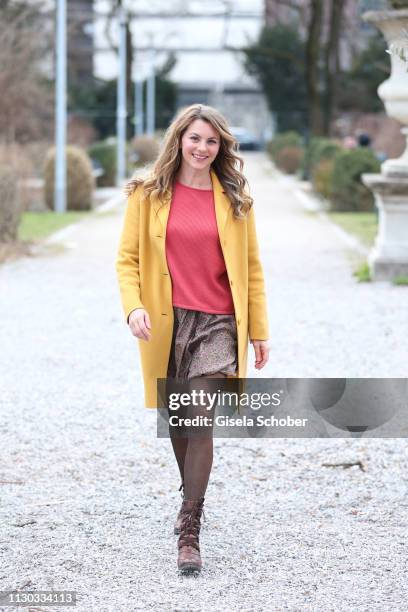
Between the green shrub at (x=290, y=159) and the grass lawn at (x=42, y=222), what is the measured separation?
64.5 ft

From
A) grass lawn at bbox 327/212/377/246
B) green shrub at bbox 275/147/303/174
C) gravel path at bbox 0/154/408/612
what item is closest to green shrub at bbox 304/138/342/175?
grass lawn at bbox 327/212/377/246

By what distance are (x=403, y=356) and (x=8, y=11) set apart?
2906 centimetres

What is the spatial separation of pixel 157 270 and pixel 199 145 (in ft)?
1.53

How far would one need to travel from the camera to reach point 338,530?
15.9 feet

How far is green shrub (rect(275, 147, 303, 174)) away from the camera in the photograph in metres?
42.5

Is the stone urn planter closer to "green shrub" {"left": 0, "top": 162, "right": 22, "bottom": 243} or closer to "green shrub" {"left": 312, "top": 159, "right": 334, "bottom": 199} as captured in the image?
"green shrub" {"left": 0, "top": 162, "right": 22, "bottom": 243}

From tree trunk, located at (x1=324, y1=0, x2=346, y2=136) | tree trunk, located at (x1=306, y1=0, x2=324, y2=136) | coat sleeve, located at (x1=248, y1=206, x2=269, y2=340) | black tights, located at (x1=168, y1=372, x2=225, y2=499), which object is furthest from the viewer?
tree trunk, located at (x1=324, y1=0, x2=346, y2=136)

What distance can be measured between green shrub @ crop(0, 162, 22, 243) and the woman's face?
11035mm

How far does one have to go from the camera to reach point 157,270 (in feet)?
14.5

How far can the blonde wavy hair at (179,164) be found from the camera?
441 cm

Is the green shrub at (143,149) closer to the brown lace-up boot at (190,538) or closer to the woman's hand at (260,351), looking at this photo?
the woman's hand at (260,351)

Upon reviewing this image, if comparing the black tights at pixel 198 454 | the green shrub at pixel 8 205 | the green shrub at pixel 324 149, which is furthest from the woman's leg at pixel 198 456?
the green shrub at pixel 324 149

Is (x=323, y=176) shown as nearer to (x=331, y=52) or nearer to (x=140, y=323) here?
(x=331, y=52)

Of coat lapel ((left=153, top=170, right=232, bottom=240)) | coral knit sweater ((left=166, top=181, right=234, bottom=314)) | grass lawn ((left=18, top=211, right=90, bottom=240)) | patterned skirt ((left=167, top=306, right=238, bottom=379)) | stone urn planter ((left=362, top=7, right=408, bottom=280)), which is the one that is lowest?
grass lawn ((left=18, top=211, right=90, bottom=240))
